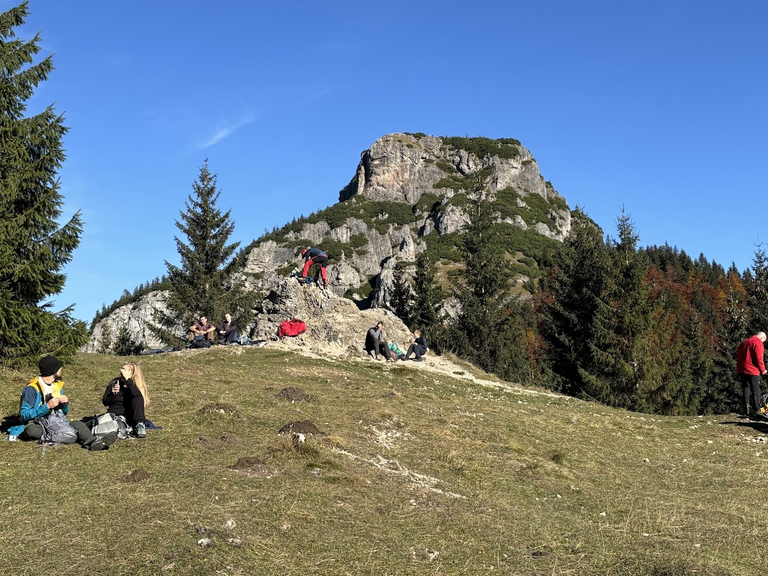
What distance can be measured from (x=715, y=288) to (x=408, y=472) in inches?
4751

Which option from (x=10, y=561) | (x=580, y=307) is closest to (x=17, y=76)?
(x=10, y=561)

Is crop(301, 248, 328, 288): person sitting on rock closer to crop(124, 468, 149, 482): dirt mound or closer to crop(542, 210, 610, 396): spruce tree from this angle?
crop(542, 210, 610, 396): spruce tree

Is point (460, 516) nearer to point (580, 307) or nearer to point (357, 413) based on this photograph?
point (357, 413)

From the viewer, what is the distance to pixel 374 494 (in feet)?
32.4

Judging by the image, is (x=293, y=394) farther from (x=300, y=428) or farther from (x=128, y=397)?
(x=128, y=397)

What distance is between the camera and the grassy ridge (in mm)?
7289

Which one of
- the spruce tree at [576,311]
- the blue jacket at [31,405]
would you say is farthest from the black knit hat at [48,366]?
the spruce tree at [576,311]

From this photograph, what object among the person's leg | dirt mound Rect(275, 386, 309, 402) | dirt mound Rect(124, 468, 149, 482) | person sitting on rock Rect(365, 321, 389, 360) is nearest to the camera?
dirt mound Rect(124, 468, 149, 482)

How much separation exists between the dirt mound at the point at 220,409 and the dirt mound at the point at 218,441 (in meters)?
1.54

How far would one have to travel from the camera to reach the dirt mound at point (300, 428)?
12.9 meters

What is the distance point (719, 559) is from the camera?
7988mm

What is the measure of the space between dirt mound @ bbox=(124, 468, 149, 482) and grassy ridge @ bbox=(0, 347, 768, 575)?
94 millimetres

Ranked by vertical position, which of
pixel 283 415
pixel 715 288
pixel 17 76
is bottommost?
pixel 283 415

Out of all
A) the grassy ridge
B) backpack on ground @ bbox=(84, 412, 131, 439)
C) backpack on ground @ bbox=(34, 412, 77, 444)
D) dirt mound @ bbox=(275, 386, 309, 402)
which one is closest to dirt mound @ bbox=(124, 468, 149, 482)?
the grassy ridge
